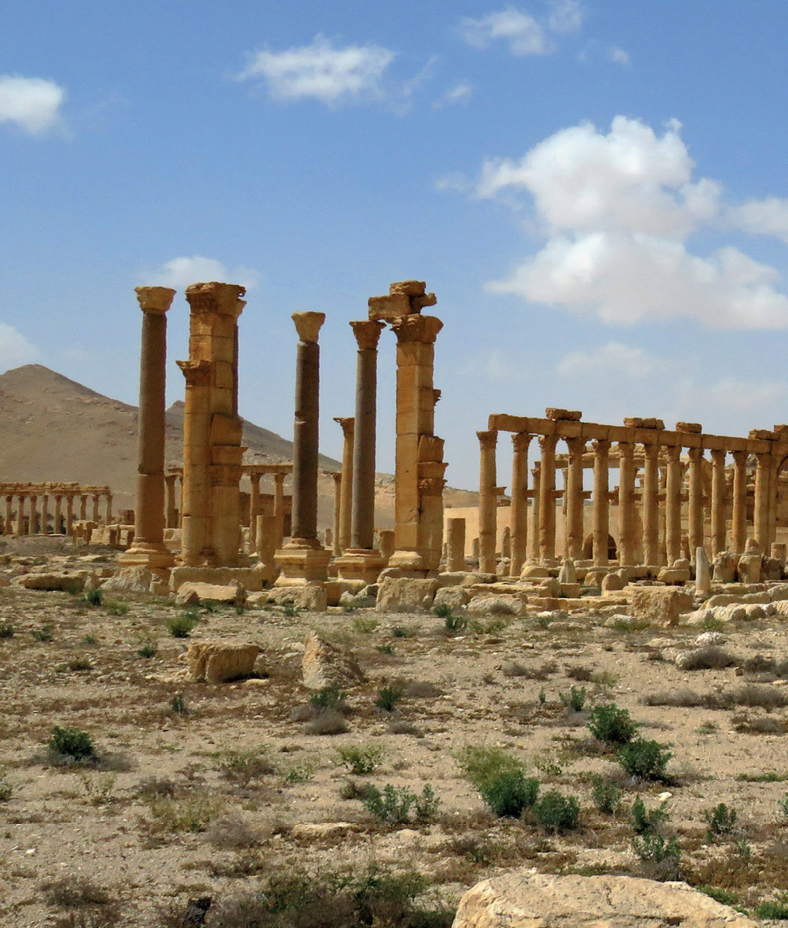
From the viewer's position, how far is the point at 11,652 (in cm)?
1595

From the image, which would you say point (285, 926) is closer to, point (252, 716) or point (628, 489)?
point (252, 716)

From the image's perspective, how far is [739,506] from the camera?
48.2m

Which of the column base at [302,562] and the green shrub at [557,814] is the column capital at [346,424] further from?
the green shrub at [557,814]

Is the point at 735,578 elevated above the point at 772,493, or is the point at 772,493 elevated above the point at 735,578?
the point at 772,493

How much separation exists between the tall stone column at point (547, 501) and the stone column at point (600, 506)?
6.03ft

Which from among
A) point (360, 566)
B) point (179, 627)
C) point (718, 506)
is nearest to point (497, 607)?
point (360, 566)

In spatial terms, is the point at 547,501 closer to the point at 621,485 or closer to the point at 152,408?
the point at 621,485

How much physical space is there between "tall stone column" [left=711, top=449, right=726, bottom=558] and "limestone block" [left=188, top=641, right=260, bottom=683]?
36.3 metres

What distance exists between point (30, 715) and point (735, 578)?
3134cm

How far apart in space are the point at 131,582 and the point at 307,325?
8.98m

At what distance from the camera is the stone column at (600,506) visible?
43812mm

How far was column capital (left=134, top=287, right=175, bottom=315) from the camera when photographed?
95.6 ft

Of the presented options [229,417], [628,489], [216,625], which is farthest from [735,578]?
[216,625]

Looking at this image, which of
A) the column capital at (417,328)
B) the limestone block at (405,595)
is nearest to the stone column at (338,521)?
the column capital at (417,328)
